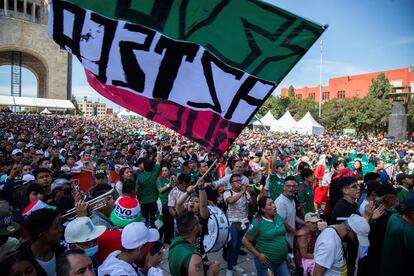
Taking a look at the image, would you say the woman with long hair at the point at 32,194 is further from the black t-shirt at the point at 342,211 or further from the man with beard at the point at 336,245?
the black t-shirt at the point at 342,211

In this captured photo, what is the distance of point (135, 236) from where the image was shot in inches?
96.3

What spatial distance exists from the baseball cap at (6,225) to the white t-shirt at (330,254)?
9.30 feet

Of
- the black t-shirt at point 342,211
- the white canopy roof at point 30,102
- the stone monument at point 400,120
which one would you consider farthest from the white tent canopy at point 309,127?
the white canopy roof at point 30,102

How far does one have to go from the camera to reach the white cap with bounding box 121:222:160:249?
2.40 meters

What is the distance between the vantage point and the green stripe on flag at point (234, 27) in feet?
8.92

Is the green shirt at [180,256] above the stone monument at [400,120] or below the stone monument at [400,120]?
below

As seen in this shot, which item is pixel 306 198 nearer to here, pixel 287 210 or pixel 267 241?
pixel 287 210

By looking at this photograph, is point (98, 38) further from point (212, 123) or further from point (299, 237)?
point (299, 237)

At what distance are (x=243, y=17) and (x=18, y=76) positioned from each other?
75.0 meters

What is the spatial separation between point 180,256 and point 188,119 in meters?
1.40

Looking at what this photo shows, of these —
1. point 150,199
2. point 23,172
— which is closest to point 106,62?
point 150,199

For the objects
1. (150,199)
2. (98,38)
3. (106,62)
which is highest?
(98,38)

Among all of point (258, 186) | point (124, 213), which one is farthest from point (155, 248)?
point (258, 186)

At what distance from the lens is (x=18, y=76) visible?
64938 mm
